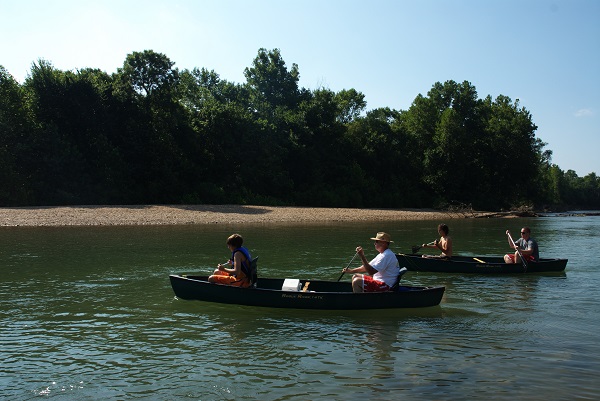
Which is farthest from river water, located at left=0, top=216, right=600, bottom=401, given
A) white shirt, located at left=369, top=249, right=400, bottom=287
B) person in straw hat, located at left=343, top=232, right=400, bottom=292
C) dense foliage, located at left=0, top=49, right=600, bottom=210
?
dense foliage, located at left=0, top=49, right=600, bottom=210

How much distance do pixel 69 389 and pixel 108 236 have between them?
68.7ft

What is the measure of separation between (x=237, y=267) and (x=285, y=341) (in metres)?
2.69


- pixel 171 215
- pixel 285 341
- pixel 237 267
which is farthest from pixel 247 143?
pixel 285 341

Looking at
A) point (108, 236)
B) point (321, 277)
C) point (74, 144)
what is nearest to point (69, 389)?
point (321, 277)

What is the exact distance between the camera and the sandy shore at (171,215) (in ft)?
113

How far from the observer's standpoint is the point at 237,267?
1219 cm

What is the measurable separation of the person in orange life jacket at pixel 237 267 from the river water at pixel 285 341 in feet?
1.94

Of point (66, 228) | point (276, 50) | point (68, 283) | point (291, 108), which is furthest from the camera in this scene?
point (276, 50)

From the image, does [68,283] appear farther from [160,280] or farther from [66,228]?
[66,228]

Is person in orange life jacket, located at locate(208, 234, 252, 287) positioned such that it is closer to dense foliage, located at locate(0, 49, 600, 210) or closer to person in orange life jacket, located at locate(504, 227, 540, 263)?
person in orange life jacket, located at locate(504, 227, 540, 263)

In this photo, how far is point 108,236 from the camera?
27.5m

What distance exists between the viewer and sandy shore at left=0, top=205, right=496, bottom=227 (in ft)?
113

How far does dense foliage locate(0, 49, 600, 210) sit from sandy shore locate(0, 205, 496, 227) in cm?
423

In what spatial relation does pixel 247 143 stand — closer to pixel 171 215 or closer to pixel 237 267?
pixel 171 215
